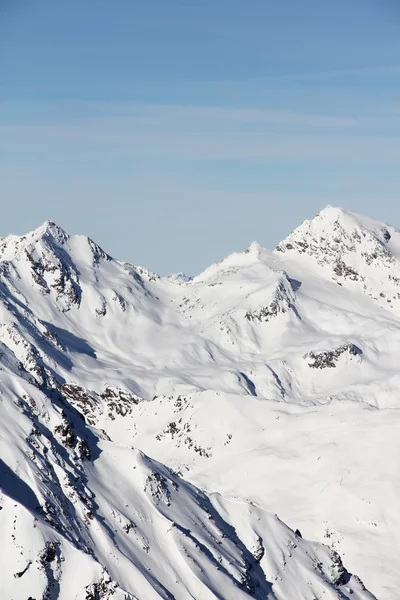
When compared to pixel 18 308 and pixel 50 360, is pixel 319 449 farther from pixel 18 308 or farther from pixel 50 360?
pixel 18 308

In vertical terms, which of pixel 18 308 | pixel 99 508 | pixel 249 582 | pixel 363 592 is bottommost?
pixel 363 592

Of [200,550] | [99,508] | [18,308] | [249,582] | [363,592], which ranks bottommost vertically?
[363,592]

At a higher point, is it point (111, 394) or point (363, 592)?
point (111, 394)

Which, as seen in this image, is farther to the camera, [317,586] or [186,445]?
[186,445]

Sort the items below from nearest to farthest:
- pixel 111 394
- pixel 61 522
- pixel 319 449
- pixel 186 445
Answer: pixel 61 522 < pixel 319 449 < pixel 186 445 < pixel 111 394

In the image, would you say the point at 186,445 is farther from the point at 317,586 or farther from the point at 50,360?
the point at 317,586

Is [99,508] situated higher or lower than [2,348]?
lower

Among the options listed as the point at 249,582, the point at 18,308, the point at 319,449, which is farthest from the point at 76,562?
the point at 18,308

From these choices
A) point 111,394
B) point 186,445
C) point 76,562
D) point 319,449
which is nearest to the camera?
point 76,562

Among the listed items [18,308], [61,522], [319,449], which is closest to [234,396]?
[319,449]
